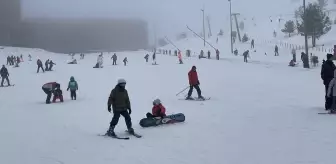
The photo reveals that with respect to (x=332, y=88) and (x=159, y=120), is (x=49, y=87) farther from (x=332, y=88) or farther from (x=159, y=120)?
(x=332, y=88)

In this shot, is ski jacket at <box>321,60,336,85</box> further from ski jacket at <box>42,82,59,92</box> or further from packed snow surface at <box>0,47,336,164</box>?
ski jacket at <box>42,82,59,92</box>

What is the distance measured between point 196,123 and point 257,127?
1.69 m

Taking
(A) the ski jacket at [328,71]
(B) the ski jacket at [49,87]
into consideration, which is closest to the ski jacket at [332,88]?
(A) the ski jacket at [328,71]

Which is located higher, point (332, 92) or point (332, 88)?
point (332, 88)

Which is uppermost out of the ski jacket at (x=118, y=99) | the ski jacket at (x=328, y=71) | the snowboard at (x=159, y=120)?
the ski jacket at (x=328, y=71)

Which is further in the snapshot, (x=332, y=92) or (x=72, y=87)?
(x=72, y=87)

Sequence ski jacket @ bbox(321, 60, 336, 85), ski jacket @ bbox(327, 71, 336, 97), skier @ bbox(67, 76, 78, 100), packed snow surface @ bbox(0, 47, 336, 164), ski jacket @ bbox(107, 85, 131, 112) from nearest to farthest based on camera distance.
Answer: packed snow surface @ bbox(0, 47, 336, 164)
ski jacket @ bbox(107, 85, 131, 112)
ski jacket @ bbox(327, 71, 336, 97)
ski jacket @ bbox(321, 60, 336, 85)
skier @ bbox(67, 76, 78, 100)

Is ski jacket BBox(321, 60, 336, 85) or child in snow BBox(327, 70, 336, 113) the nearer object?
child in snow BBox(327, 70, 336, 113)

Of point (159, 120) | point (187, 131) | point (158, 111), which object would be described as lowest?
point (187, 131)

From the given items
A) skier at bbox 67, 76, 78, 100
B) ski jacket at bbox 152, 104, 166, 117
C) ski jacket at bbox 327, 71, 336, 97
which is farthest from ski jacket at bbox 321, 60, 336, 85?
skier at bbox 67, 76, 78, 100

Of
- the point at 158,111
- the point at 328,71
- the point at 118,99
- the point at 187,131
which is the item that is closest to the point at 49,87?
the point at 158,111

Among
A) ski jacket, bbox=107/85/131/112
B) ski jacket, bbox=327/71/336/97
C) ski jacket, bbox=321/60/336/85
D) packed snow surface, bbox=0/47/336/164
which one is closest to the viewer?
packed snow surface, bbox=0/47/336/164

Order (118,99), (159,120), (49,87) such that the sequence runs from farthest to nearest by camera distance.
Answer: (49,87)
(159,120)
(118,99)

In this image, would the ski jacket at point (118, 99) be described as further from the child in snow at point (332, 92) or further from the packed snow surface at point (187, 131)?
the child in snow at point (332, 92)
